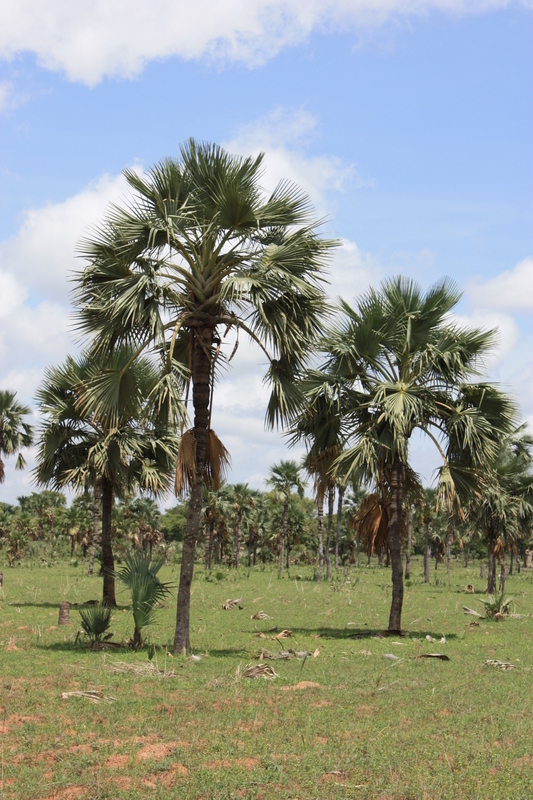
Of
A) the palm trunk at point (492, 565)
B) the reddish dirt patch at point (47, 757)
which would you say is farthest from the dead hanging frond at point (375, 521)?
the palm trunk at point (492, 565)

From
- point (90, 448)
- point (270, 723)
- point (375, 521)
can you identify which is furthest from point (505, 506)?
point (270, 723)

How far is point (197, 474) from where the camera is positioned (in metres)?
13.0

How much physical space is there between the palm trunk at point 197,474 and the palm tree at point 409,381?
3749 millimetres

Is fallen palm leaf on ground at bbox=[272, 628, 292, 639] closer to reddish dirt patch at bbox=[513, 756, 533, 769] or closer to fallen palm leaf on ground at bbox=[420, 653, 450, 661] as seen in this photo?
fallen palm leaf on ground at bbox=[420, 653, 450, 661]

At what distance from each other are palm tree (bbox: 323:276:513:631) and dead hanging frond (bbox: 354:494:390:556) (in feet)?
1.98

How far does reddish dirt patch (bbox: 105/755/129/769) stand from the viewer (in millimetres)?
6831

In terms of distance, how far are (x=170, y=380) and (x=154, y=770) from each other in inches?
265

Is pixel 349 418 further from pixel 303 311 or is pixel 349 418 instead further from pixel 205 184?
pixel 205 184

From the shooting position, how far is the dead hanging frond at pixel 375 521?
17469 mm

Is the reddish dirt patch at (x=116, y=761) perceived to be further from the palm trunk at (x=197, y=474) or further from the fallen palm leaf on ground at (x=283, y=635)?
the fallen palm leaf on ground at (x=283, y=635)

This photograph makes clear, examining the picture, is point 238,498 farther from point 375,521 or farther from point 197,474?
point 197,474

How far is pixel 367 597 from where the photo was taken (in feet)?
93.8

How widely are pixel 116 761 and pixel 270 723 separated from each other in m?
1.90

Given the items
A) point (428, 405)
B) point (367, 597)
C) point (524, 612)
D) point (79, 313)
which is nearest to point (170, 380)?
point (79, 313)
